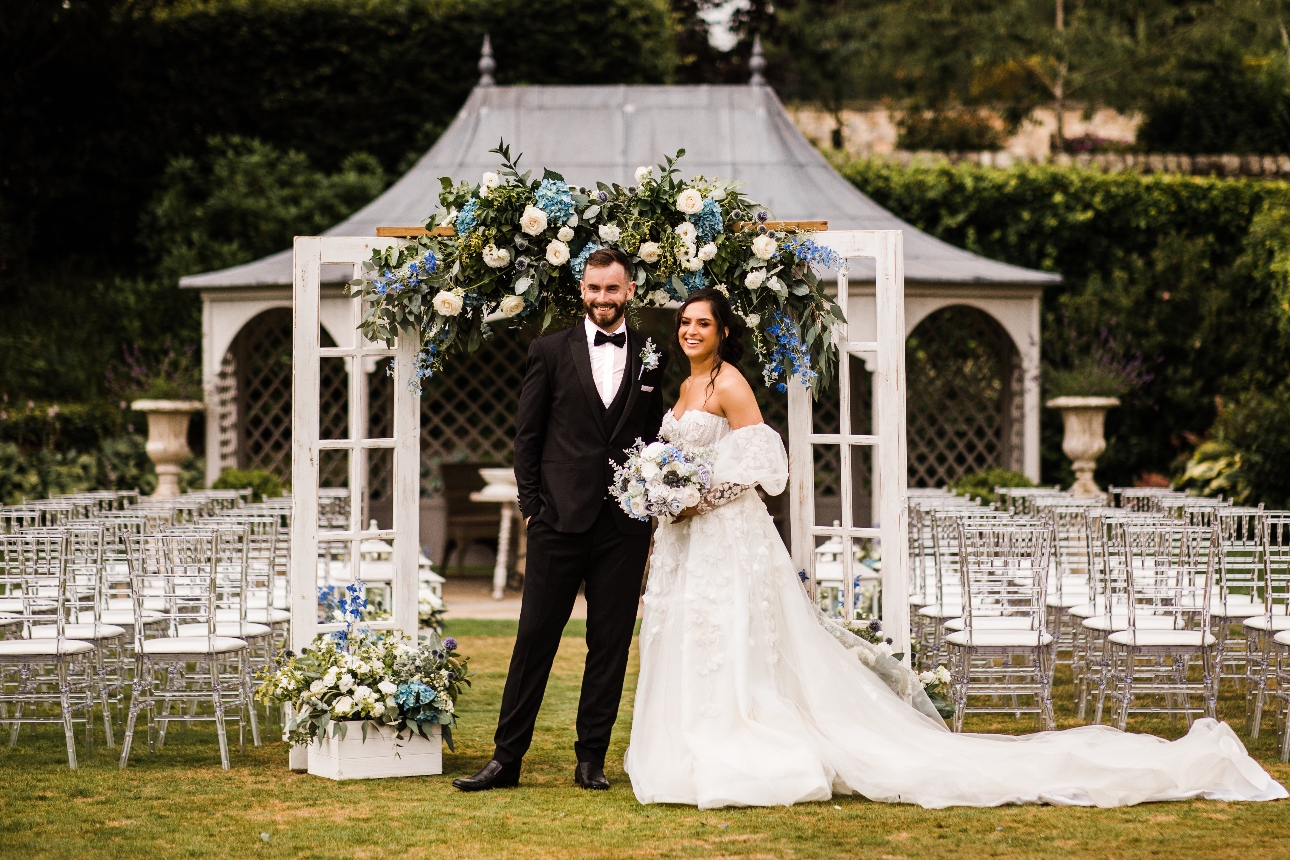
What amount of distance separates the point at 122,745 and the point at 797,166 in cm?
802

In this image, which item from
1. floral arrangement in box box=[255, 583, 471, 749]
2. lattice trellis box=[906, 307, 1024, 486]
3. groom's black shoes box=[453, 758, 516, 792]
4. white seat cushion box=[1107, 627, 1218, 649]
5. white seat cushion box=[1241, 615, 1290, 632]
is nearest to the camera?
groom's black shoes box=[453, 758, 516, 792]

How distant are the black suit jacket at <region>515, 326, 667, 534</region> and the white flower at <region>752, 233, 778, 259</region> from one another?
65cm

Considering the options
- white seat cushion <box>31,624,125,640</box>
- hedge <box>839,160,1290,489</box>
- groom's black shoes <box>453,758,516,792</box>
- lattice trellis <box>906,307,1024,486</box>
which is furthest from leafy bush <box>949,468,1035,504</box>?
white seat cushion <box>31,624,125,640</box>

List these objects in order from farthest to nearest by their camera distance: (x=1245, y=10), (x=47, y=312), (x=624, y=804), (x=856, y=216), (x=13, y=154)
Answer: (x=1245, y=10) → (x=13, y=154) → (x=47, y=312) → (x=856, y=216) → (x=624, y=804)

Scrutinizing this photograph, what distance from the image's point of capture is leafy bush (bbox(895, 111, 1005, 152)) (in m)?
20.6

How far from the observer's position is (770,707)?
496cm

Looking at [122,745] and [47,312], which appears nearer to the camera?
[122,745]

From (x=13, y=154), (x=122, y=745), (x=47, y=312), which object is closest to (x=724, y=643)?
(x=122, y=745)

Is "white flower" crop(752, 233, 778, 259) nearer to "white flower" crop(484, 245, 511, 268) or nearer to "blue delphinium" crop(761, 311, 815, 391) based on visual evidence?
"blue delphinium" crop(761, 311, 815, 391)

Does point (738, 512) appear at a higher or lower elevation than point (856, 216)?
lower

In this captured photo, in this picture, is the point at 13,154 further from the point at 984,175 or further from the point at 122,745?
the point at 122,745

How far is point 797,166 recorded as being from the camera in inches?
492

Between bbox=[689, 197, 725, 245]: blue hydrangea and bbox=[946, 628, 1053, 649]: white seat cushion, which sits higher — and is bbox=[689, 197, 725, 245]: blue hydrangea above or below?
above

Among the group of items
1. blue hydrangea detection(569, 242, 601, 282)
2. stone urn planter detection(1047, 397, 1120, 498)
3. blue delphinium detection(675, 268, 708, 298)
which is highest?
blue hydrangea detection(569, 242, 601, 282)
